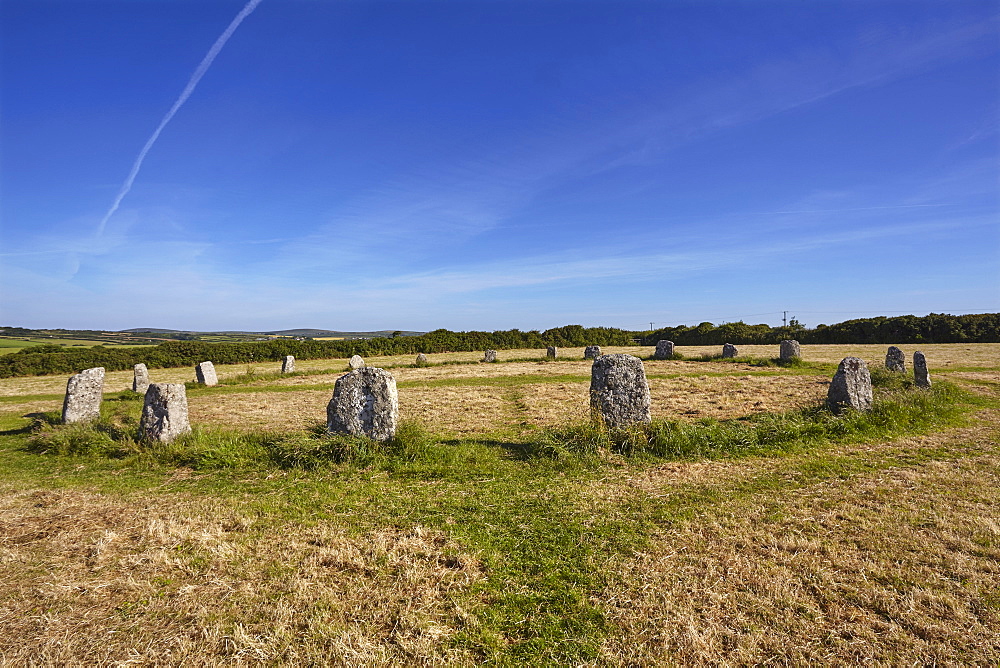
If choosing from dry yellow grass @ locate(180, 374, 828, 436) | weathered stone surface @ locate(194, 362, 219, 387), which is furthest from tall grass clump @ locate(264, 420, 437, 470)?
weathered stone surface @ locate(194, 362, 219, 387)

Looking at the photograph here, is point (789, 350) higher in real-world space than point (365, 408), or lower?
higher

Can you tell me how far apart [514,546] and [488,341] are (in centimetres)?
4143

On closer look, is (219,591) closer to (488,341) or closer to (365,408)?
(365,408)

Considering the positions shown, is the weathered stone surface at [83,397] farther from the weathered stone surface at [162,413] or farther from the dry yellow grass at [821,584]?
the dry yellow grass at [821,584]

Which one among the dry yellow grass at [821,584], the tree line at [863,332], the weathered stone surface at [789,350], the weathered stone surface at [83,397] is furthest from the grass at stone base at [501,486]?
the tree line at [863,332]

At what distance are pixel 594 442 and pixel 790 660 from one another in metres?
5.12

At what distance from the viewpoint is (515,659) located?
331 centimetres

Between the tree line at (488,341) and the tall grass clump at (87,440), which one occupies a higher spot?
the tree line at (488,341)

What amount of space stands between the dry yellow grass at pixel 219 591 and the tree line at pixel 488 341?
109 feet

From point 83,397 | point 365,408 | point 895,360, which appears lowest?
point 83,397

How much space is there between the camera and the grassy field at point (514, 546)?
345cm

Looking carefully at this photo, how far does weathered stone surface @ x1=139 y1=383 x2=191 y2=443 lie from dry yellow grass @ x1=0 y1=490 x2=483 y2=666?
10.3 ft

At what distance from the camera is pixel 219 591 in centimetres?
413

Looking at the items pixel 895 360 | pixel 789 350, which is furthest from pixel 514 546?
pixel 789 350
